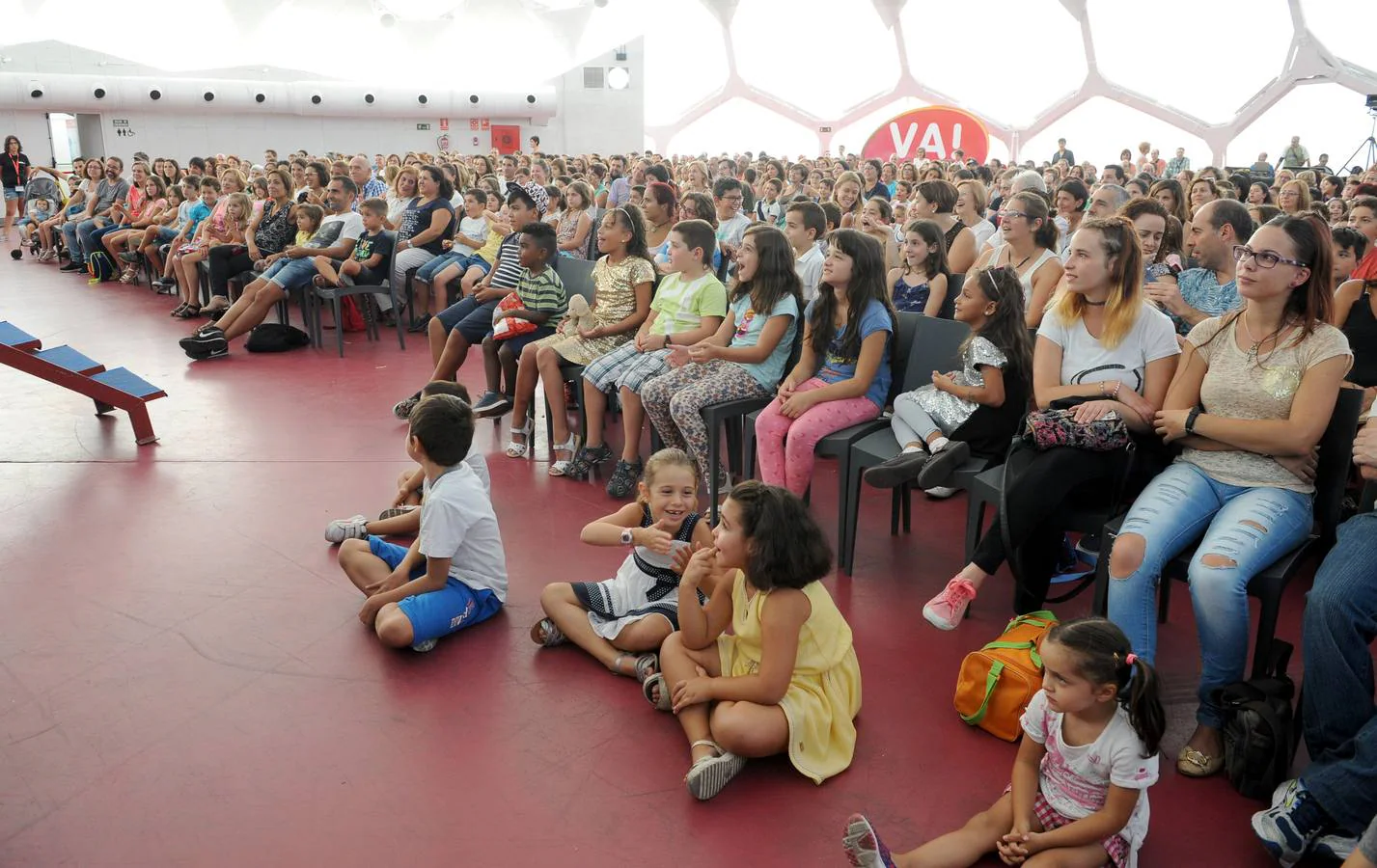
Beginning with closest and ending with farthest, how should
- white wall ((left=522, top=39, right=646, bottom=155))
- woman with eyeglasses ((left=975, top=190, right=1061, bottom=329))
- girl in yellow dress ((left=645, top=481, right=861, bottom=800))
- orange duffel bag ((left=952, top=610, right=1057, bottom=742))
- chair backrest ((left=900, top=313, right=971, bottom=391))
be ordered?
1. girl in yellow dress ((left=645, top=481, right=861, bottom=800))
2. orange duffel bag ((left=952, top=610, right=1057, bottom=742))
3. chair backrest ((left=900, top=313, right=971, bottom=391))
4. woman with eyeglasses ((left=975, top=190, right=1061, bottom=329))
5. white wall ((left=522, top=39, right=646, bottom=155))

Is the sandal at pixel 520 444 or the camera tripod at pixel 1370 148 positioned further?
the camera tripod at pixel 1370 148

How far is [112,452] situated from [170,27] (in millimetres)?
23853

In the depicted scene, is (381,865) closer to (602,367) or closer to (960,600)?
(960,600)

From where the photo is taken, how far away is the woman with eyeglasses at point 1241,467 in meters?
2.57

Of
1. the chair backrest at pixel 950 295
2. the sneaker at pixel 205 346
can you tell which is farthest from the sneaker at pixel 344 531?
the sneaker at pixel 205 346

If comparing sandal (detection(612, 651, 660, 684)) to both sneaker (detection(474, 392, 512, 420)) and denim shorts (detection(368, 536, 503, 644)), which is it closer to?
denim shorts (detection(368, 536, 503, 644))

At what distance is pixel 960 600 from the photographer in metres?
2.95

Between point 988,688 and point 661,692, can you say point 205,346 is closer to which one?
point 661,692

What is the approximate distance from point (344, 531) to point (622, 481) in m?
1.26

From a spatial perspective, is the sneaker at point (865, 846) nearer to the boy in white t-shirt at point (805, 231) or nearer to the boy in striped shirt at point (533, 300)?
the boy in white t-shirt at point (805, 231)

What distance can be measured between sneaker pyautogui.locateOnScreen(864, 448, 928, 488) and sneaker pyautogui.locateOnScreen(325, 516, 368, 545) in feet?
6.64

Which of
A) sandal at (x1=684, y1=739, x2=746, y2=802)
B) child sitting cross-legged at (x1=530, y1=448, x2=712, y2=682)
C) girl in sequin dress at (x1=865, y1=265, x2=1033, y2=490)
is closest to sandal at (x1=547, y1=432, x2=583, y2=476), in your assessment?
child sitting cross-legged at (x1=530, y1=448, x2=712, y2=682)

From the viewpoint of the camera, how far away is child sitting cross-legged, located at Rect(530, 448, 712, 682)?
3.00 meters

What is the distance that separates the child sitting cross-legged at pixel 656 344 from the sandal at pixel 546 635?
145 cm
